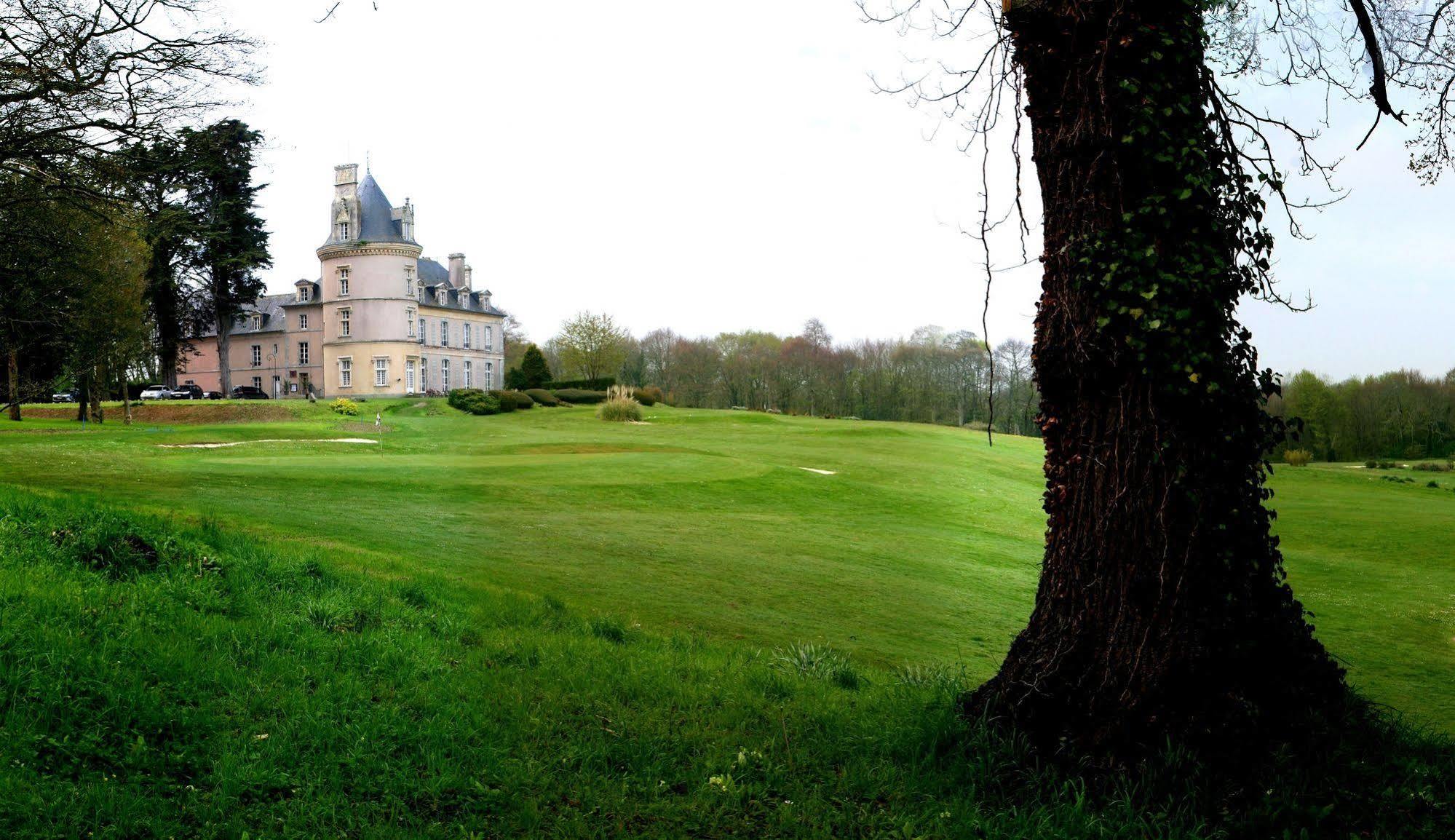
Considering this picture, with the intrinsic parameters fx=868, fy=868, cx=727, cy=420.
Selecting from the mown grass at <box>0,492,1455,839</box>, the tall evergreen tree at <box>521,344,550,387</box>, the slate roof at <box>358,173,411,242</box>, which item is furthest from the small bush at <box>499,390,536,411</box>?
the mown grass at <box>0,492,1455,839</box>

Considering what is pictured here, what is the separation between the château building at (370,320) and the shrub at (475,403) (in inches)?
202

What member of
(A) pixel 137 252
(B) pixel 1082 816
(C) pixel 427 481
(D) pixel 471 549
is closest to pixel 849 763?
(B) pixel 1082 816

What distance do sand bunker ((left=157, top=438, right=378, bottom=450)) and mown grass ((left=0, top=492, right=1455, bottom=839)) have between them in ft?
64.4

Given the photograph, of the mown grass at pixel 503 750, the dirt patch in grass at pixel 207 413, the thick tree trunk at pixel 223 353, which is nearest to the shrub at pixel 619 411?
the dirt patch in grass at pixel 207 413

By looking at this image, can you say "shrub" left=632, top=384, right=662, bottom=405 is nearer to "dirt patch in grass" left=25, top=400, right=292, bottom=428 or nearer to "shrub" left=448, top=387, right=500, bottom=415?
"shrub" left=448, top=387, right=500, bottom=415

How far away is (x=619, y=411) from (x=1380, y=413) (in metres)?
27.6

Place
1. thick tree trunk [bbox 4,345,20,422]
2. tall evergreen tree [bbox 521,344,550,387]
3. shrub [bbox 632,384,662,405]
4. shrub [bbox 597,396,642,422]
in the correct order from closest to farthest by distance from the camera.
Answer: thick tree trunk [bbox 4,345,20,422], shrub [bbox 597,396,642,422], shrub [bbox 632,384,662,405], tall evergreen tree [bbox 521,344,550,387]

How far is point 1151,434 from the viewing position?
14.8 feet

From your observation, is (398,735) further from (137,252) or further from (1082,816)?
(137,252)

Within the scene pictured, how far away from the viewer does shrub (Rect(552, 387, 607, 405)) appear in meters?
50.4

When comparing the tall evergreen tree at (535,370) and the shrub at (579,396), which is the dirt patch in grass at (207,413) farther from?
the tall evergreen tree at (535,370)

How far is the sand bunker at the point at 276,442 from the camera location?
75.8 feet

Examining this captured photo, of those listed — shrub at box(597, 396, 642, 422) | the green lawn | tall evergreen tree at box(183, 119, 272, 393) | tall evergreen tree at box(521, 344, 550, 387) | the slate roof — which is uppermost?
the slate roof

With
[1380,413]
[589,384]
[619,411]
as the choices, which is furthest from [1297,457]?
[589,384]
